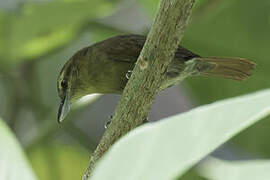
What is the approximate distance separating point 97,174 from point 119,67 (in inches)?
83.2

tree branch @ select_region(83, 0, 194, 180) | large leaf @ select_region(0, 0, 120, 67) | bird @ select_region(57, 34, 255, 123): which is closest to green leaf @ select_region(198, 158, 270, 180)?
tree branch @ select_region(83, 0, 194, 180)

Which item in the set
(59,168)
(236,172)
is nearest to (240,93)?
(59,168)

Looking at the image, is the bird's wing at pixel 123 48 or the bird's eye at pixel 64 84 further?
Answer: the bird's eye at pixel 64 84

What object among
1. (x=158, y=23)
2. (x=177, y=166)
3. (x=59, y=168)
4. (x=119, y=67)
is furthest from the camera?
(x=119, y=67)

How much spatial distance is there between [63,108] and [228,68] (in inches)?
29.0

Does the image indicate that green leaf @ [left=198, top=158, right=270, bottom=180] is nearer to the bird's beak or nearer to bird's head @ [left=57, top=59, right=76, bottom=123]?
the bird's beak

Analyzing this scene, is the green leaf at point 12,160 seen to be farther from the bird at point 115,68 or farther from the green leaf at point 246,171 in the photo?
the bird at point 115,68

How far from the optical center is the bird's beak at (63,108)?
7.63 ft

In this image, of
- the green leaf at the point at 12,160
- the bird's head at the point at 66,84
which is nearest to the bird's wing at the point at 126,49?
the bird's head at the point at 66,84

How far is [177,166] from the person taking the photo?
0.53 metres

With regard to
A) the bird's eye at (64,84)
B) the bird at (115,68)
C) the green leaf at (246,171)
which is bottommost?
A: the bird's eye at (64,84)

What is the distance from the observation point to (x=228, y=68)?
2.53 metres

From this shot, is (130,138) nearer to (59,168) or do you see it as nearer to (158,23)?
(158,23)

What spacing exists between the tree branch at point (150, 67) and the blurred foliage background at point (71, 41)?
1.17 metres
